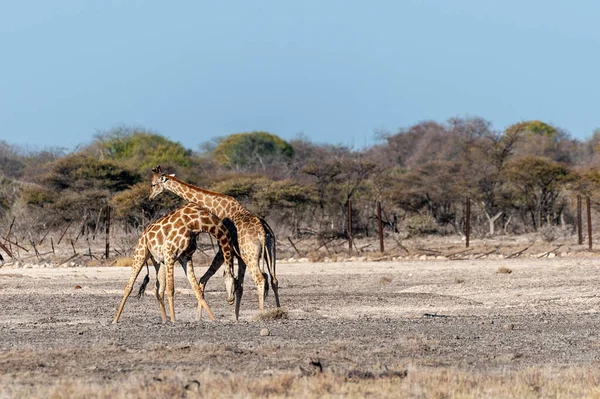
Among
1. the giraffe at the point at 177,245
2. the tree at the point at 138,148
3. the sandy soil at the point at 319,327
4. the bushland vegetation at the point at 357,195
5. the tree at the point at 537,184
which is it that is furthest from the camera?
the tree at the point at 138,148

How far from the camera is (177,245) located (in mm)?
16562

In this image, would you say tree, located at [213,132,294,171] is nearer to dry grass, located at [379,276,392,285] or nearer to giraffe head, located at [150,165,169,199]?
dry grass, located at [379,276,392,285]

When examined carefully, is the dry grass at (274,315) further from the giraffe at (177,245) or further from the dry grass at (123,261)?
the dry grass at (123,261)

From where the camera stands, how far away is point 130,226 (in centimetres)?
4134

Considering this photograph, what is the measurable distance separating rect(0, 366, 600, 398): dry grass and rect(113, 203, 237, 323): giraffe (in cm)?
597

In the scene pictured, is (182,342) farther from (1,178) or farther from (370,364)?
(1,178)

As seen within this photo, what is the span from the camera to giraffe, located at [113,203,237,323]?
54.4 ft

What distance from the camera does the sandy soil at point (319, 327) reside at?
38.3 ft

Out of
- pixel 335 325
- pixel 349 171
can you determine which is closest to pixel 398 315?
pixel 335 325

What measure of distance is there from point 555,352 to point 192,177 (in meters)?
41.7

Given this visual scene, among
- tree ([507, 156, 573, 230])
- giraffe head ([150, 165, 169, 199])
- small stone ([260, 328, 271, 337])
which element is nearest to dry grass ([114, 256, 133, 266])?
giraffe head ([150, 165, 169, 199])

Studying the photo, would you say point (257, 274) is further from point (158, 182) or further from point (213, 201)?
point (158, 182)

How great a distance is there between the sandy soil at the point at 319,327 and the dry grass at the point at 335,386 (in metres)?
0.43

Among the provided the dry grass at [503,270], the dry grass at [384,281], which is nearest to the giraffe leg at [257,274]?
the dry grass at [384,281]
